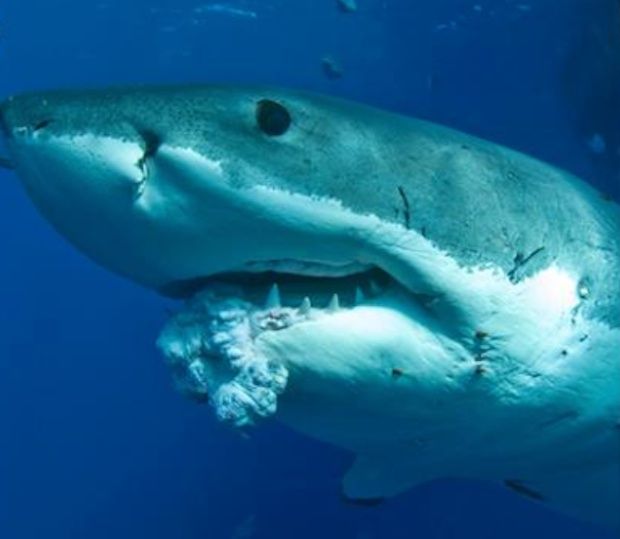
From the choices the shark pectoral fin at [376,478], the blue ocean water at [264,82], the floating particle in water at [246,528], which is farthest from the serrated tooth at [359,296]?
the floating particle in water at [246,528]

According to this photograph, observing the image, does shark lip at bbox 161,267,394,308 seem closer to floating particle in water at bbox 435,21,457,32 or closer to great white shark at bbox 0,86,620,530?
great white shark at bbox 0,86,620,530

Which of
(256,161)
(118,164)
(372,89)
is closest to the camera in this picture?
(118,164)

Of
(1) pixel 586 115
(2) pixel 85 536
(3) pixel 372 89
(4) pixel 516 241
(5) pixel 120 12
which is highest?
(3) pixel 372 89

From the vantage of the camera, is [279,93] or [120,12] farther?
[120,12]

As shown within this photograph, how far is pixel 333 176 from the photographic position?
2107mm

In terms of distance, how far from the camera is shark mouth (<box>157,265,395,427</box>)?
2.20 metres

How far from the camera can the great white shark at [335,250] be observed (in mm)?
1926

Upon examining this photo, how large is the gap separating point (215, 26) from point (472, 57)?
8.36m

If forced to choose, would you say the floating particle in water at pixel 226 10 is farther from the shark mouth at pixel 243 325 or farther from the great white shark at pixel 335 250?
the shark mouth at pixel 243 325

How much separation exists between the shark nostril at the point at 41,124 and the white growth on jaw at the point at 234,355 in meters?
0.66

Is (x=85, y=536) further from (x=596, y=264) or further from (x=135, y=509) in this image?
(x=596, y=264)

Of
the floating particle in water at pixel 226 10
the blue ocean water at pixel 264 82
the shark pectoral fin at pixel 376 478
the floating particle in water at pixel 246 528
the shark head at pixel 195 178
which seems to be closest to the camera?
the shark head at pixel 195 178

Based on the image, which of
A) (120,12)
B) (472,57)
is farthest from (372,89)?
(120,12)

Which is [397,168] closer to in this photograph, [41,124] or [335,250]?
[335,250]
